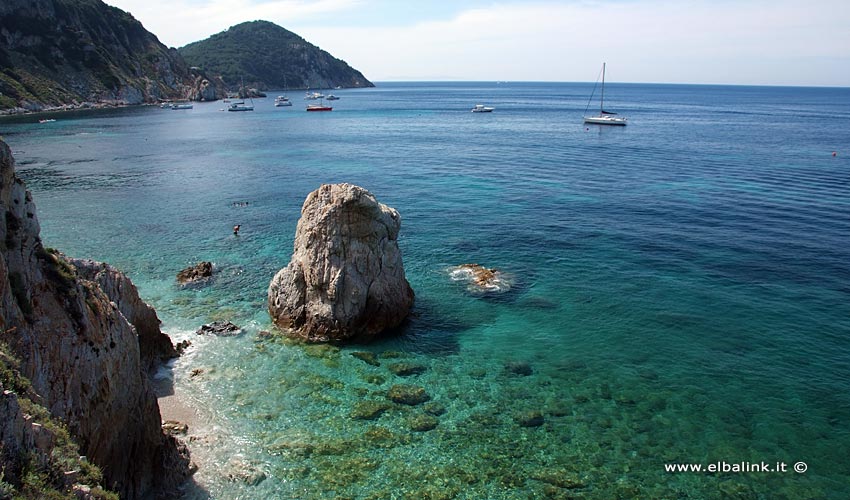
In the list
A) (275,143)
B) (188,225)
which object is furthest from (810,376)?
(275,143)

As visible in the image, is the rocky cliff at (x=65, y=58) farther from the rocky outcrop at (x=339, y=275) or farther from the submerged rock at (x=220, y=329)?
the rocky outcrop at (x=339, y=275)

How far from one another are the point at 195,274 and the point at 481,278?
19669mm

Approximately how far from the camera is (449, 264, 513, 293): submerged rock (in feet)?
118

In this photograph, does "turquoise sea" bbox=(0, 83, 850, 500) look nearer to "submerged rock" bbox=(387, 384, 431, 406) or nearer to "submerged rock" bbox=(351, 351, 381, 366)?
"submerged rock" bbox=(351, 351, 381, 366)

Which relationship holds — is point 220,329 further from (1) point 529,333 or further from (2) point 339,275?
(1) point 529,333

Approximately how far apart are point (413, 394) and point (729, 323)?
1933 centimetres

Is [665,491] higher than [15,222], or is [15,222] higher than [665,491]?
[15,222]

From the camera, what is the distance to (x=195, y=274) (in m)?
36.4

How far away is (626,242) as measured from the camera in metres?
44.3

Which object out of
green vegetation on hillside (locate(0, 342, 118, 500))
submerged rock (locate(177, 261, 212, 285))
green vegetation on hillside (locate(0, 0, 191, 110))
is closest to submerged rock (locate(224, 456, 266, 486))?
green vegetation on hillside (locate(0, 342, 118, 500))

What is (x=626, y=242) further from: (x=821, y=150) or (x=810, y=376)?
(x=821, y=150)

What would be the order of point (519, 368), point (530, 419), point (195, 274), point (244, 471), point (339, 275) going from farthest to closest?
point (195, 274)
point (339, 275)
point (519, 368)
point (530, 419)
point (244, 471)

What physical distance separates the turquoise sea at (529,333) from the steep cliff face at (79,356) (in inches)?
108

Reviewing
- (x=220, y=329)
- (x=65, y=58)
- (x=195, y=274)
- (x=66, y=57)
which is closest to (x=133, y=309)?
(x=220, y=329)
